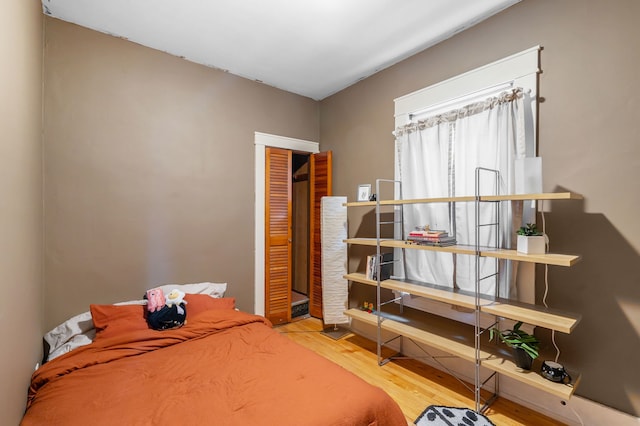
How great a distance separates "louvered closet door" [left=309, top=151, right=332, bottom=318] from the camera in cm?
353

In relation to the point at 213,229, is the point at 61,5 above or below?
above

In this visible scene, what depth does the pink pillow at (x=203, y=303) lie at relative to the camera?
2.43m

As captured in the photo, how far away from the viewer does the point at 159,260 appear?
2633 millimetres

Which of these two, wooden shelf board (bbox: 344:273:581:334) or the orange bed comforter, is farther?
wooden shelf board (bbox: 344:273:581:334)

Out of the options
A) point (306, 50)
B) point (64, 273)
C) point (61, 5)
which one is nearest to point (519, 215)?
point (306, 50)

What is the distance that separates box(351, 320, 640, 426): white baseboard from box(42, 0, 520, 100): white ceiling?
2.66m

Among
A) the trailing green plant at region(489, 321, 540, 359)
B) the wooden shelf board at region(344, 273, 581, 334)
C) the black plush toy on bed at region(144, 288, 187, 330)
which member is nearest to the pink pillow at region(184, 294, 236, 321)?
the black plush toy on bed at region(144, 288, 187, 330)

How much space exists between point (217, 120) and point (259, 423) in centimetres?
268

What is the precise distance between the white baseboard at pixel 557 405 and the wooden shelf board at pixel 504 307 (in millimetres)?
565

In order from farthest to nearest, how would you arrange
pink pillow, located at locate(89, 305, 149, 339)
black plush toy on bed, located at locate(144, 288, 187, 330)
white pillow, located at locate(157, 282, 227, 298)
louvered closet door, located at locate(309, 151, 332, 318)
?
louvered closet door, located at locate(309, 151, 332, 318) → white pillow, located at locate(157, 282, 227, 298) → black plush toy on bed, located at locate(144, 288, 187, 330) → pink pillow, located at locate(89, 305, 149, 339)

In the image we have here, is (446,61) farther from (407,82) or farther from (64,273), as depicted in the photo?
(64,273)

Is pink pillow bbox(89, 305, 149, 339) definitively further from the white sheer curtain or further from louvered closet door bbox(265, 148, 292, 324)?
the white sheer curtain

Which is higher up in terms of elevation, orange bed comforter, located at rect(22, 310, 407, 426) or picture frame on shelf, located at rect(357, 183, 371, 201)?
picture frame on shelf, located at rect(357, 183, 371, 201)

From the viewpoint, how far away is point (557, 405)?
1842 mm
